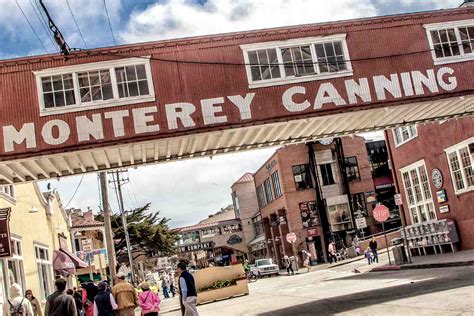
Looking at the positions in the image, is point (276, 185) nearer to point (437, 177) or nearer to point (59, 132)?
point (437, 177)

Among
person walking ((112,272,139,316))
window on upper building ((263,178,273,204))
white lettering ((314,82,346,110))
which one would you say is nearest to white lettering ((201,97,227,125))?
white lettering ((314,82,346,110))

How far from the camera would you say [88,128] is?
16.1m

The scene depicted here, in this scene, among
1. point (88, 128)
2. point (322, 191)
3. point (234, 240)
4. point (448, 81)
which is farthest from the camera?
point (234, 240)

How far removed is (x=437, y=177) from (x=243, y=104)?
15864 mm

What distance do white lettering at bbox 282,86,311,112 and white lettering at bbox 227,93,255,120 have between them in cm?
111

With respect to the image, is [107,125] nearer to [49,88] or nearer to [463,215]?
[49,88]

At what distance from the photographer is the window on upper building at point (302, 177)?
57.2 m

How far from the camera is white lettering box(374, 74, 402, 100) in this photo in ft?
57.3

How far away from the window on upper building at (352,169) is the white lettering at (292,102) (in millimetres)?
42051

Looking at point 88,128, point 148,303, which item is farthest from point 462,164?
point 148,303

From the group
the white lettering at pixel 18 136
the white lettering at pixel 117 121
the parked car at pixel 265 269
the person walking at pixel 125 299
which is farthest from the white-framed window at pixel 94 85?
the parked car at pixel 265 269

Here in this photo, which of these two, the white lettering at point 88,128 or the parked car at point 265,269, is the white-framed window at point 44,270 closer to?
the white lettering at point 88,128

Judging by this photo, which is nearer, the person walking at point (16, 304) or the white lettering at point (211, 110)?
the person walking at point (16, 304)

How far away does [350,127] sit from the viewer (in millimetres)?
20188
